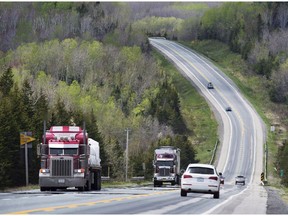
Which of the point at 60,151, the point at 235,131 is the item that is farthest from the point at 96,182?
the point at 235,131

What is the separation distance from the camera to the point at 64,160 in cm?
4600

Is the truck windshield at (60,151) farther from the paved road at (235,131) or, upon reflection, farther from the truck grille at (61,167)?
the paved road at (235,131)

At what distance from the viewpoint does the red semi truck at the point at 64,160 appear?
4544 centimetres

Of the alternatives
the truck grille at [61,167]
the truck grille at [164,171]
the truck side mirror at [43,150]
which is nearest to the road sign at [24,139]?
the truck side mirror at [43,150]

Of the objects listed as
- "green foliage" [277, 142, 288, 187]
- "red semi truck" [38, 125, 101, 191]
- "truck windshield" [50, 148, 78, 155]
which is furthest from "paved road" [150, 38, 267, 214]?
"truck windshield" [50, 148, 78, 155]

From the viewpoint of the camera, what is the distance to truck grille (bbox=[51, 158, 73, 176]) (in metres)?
45.7

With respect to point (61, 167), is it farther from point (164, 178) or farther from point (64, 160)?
point (164, 178)

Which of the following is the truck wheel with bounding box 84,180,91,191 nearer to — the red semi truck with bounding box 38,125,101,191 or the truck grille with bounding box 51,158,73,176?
the red semi truck with bounding box 38,125,101,191

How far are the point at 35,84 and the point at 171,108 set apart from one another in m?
30.3

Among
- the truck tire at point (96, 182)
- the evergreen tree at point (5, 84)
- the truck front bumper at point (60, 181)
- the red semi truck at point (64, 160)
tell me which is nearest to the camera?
the truck front bumper at point (60, 181)

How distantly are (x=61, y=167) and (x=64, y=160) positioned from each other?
1.46ft

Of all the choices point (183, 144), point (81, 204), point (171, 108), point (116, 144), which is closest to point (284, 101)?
point (171, 108)

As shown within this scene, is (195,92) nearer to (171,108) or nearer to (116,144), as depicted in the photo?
(171,108)

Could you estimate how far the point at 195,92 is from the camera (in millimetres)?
186000
